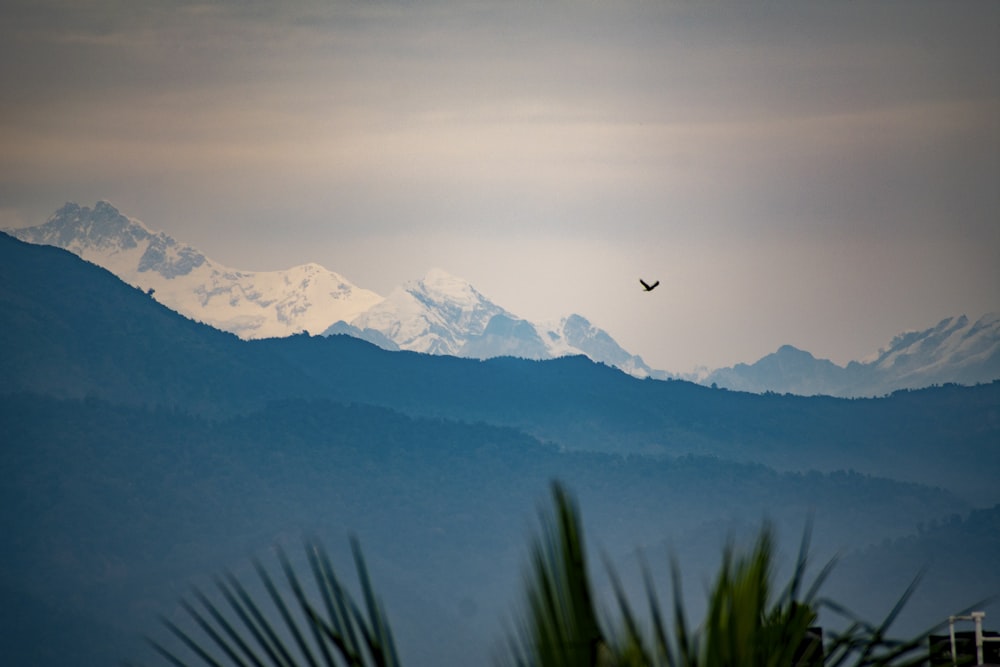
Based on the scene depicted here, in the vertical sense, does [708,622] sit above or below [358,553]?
below

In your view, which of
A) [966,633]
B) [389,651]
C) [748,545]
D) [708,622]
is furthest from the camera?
[966,633]

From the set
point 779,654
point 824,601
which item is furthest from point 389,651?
point 824,601

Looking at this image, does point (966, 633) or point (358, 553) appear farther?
point (966, 633)

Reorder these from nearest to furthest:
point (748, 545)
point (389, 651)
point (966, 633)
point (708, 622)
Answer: point (389, 651), point (708, 622), point (748, 545), point (966, 633)

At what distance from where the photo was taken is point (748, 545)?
18.7 ft

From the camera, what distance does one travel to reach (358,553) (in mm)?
4906

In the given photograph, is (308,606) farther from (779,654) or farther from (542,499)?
(779,654)

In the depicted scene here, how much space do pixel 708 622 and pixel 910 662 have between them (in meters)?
0.67

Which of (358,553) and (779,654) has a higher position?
(358,553)

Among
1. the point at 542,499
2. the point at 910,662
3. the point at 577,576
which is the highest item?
the point at 542,499

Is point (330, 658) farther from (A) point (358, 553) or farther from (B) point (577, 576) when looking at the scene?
(B) point (577, 576)

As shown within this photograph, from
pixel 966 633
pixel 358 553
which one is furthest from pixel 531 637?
pixel 966 633

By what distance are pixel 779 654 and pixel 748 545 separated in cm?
44

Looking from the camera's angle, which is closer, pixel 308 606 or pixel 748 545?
pixel 308 606
